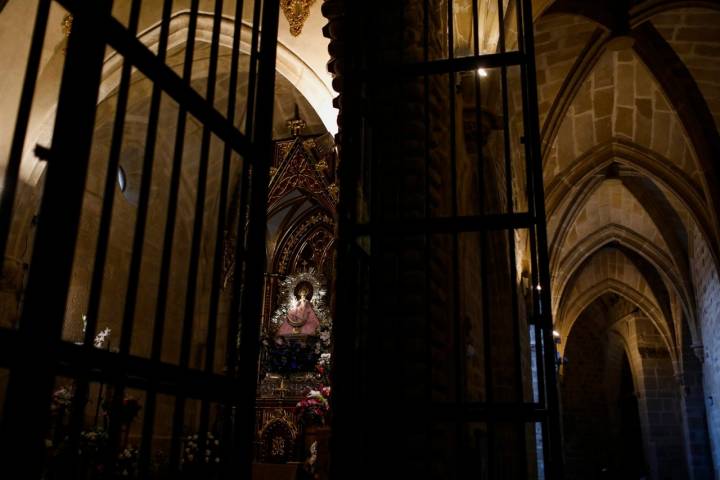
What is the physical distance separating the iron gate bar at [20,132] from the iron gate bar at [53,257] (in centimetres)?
7

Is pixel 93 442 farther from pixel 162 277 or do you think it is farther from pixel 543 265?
pixel 543 265

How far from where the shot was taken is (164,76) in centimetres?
212

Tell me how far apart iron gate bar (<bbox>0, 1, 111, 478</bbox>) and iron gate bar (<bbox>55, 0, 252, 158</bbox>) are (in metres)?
0.05

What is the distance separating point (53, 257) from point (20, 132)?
1.04 feet

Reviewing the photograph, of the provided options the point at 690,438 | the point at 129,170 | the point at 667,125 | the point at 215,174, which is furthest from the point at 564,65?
the point at 690,438

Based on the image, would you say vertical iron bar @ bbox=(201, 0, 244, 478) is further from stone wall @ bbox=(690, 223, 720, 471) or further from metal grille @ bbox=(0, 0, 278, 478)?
stone wall @ bbox=(690, 223, 720, 471)

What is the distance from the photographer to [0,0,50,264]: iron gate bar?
5.01ft

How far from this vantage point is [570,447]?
81.3 feet

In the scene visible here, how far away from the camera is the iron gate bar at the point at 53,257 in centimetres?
148

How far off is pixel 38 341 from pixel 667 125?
13.0m

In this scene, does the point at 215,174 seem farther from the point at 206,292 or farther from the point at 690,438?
the point at 690,438

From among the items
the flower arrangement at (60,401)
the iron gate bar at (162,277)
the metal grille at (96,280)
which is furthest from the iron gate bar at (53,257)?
the flower arrangement at (60,401)

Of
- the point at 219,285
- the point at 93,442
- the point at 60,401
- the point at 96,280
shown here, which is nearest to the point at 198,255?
the point at 219,285

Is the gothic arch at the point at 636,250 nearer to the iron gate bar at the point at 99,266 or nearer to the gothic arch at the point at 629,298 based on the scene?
the gothic arch at the point at 629,298
